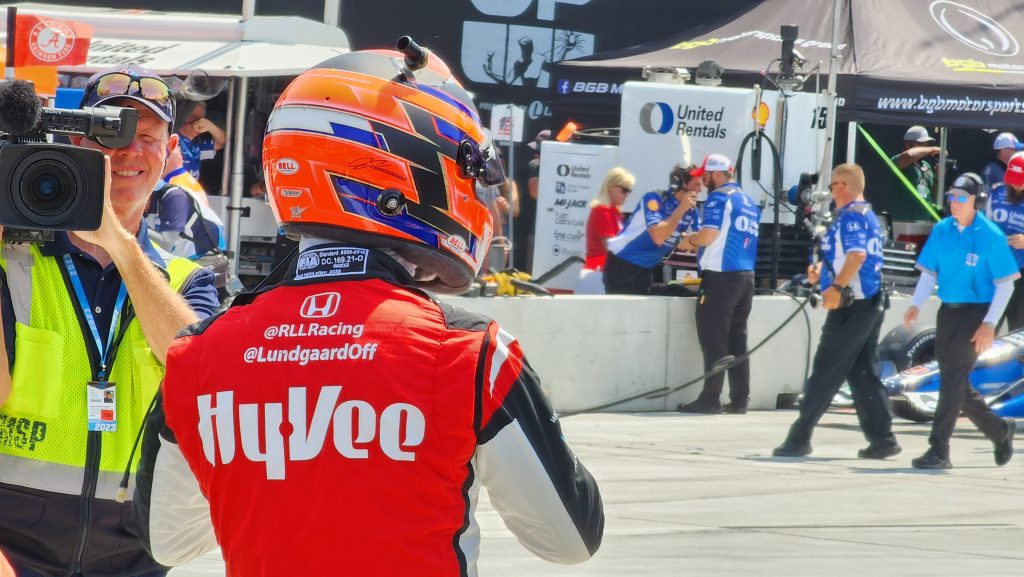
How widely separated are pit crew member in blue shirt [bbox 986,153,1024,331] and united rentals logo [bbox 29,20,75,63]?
24.7ft

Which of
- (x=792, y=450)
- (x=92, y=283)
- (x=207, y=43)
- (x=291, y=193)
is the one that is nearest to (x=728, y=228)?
(x=792, y=450)

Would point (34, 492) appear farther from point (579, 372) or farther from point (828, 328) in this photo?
point (579, 372)

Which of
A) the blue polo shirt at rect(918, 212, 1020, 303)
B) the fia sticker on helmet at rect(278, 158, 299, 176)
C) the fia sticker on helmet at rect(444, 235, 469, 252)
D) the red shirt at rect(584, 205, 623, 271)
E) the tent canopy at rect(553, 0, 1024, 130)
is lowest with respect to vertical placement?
the red shirt at rect(584, 205, 623, 271)

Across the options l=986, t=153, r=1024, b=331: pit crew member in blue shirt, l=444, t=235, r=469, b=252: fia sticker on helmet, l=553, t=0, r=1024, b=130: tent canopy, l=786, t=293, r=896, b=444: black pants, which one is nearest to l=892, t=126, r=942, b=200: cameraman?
l=553, t=0, r=1024, b=130: tent canopy

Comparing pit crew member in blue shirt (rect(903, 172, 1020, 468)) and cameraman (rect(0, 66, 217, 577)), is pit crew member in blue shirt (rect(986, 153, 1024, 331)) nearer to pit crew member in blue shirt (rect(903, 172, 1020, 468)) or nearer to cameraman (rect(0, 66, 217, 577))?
pit crew member in blue shirt (rect(903, 172, 1020, 468))

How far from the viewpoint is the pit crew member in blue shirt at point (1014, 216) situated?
12633 millimetres

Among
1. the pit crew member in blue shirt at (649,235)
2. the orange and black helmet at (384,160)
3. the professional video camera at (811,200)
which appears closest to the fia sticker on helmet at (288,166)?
the orange and black helmet at (384,160)

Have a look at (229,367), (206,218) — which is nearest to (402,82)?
(229,367)

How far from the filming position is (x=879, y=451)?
10234 millimetres

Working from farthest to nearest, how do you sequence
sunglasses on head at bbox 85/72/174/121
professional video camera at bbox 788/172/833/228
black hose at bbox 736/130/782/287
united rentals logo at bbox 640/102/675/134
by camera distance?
united rentals logo at bbox 640/102/675/134
black hose at bbox 736/130/782/287
professional video camera at bbox 788/172/833/228
sunglasses on head at bbox 85/72/174/121

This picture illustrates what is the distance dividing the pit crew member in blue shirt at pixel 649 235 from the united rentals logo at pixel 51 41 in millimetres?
5490

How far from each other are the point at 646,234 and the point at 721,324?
1.22m

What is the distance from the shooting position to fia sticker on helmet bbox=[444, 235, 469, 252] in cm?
248

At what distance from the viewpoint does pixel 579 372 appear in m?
12.2
